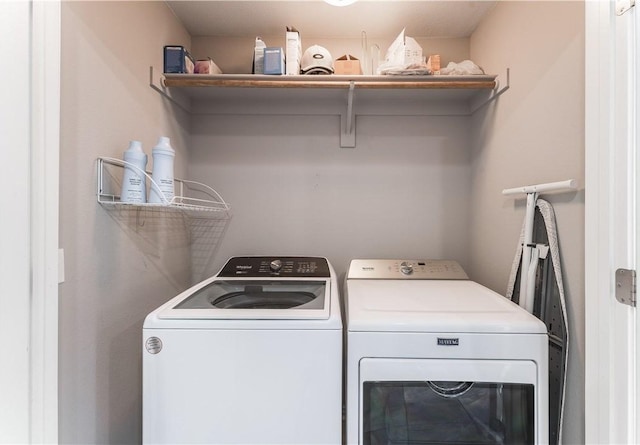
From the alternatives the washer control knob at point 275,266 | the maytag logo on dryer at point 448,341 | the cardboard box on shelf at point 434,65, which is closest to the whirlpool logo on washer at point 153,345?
the washer control knob at point 275,266

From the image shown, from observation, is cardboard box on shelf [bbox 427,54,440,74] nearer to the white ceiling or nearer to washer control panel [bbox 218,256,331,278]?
the white ceiling

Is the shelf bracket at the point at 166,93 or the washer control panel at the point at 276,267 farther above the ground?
the shelf bracket at the point at 166,93

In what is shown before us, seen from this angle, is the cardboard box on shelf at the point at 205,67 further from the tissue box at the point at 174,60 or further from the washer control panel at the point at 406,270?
the washer control panel at the point at 406,270

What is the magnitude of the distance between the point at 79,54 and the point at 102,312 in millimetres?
938

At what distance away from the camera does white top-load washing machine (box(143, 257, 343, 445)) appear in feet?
3.33

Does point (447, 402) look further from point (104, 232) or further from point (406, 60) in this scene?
point (406, 60)

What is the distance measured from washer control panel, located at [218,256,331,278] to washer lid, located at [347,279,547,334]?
302 millimetres

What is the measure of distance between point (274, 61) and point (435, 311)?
4.69 ft

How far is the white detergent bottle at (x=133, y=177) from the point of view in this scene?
1.18 m

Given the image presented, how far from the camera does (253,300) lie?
4.71ft

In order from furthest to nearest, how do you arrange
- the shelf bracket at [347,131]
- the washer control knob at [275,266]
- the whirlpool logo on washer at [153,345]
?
the shelf bracket at [347,131]
the washer control knob at [275,266]
the whirlpool logo on washer at [153,345]

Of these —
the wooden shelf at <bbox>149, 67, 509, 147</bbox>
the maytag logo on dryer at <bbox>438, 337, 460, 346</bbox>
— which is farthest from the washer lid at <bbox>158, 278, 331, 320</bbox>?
the wooden shelf at <bbox>149, 67, 509, 147</bbox>

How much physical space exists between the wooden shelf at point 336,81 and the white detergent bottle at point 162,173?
52cm

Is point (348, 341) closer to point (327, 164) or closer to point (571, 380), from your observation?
point (571, 380)
